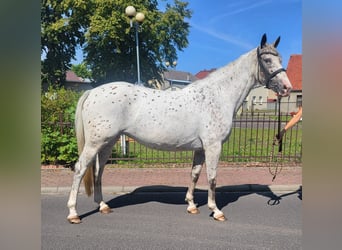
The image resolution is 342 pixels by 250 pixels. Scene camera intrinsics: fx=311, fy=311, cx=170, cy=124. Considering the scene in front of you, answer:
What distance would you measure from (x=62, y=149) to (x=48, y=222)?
3.58m

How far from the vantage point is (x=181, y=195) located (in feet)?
17.3

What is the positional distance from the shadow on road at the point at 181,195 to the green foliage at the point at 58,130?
2.62m

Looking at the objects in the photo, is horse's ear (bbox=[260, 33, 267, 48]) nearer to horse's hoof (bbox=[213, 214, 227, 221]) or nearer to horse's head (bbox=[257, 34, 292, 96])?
horse's head (bbox=[257, 34, 292, 96])

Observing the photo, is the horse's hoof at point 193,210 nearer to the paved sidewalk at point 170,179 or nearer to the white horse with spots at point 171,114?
the white horse with spots at point 171,114

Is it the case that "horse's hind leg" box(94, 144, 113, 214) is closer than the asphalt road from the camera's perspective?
No

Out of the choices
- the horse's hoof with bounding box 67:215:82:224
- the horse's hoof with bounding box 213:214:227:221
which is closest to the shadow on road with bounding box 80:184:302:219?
the horse's hoof with bounding box 67:215:82:224

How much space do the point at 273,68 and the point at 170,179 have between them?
329 centimetres

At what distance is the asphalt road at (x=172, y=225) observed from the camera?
130 inches

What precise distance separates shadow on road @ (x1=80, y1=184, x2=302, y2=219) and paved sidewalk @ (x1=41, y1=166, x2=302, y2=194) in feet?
0.06

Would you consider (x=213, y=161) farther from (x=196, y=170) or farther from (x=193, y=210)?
(x=193, y=210)

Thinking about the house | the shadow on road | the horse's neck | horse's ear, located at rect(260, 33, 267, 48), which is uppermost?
the house

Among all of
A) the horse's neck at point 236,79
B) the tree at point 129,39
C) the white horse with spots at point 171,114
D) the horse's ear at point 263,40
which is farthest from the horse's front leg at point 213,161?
the tree at point 129,39

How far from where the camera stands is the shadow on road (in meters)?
4.87

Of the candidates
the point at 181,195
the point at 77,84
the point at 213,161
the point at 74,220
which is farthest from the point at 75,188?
the point at 77,84
